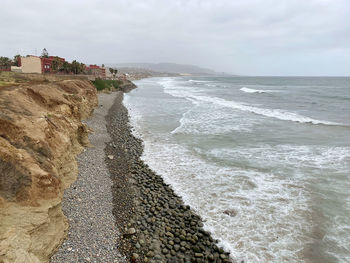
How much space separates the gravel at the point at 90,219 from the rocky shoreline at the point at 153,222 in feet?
1.02

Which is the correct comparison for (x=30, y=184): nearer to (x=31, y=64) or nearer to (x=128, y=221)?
(x=128, y=221)

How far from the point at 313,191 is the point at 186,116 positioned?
1949cm

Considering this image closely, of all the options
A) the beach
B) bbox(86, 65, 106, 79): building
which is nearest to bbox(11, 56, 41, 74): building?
bbox(86, 65, 106, 79): building

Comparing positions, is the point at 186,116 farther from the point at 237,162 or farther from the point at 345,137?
the point at 345,137

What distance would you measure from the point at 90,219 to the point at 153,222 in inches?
94.0

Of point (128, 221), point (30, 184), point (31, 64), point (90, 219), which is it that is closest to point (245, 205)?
point (128, 221)

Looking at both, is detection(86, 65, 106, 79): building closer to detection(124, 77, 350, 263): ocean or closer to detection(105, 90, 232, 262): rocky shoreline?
detection(124, 77, 350, 263): ocean

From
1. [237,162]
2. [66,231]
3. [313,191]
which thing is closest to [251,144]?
[237,162]

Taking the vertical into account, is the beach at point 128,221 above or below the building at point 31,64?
below

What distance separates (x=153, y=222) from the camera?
27.8 ft

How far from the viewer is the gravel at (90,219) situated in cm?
635

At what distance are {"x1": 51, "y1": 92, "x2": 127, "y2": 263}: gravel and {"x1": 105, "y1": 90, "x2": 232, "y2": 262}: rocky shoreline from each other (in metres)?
0.31

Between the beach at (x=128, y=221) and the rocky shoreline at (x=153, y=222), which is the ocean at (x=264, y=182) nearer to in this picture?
the rocky shoreline at (x=153, y=222)

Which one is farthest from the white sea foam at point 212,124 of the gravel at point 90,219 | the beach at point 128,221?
the gravel at point 90,219
